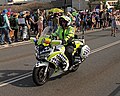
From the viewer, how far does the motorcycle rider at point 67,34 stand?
8.50 m

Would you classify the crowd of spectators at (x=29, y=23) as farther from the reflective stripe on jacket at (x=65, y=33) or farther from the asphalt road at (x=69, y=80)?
the reflective stripe on jacket at (x=65, y=33)

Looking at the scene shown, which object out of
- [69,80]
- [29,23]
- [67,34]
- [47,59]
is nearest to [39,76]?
[47,59]

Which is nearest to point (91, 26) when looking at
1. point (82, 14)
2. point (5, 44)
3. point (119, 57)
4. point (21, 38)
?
point (82, 14)

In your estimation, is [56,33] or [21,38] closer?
[56,33]

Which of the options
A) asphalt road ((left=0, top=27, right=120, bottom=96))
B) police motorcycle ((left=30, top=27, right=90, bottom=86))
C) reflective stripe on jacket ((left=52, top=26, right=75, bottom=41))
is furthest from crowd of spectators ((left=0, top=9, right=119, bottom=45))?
police motorcycle ((left=30, top=27, right=90, bottom=86))

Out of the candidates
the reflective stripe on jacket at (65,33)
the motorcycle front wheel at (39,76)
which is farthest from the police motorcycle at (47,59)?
the reflective stripe on jacket at (65,33)

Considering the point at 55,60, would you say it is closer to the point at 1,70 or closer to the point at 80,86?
the point at 80,86

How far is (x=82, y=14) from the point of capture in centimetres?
2733

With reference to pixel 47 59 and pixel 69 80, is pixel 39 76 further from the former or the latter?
pixel 69 80

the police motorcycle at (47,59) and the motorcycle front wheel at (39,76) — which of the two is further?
the police motorcycle at (47,59)

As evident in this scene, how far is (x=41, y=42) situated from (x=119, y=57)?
5.36m

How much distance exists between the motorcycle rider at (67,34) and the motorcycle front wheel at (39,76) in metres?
0.98

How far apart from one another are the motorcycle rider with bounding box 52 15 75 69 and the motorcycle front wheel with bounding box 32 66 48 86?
0.98 m

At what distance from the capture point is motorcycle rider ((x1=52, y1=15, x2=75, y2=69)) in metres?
8.50
